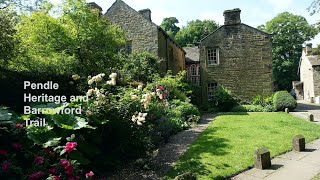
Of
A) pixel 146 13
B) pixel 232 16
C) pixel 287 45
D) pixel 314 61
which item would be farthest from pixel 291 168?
pixel 287 45

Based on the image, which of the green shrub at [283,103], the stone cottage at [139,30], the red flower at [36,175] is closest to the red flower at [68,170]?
the red flower at [36,175]

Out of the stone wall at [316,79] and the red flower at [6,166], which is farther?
the stone wall at [316,79]

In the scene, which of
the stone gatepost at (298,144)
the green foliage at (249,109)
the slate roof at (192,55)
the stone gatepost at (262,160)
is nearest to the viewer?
the stone gatepost at (262,160)

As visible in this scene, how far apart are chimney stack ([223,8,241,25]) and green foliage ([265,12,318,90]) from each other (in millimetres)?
31975

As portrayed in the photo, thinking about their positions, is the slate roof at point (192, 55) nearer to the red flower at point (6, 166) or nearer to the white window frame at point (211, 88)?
the white window frame at point (211, 88)

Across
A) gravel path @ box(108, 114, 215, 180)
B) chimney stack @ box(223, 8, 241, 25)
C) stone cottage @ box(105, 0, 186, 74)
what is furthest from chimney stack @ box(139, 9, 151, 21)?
gravel path @ box(108, 114, 215, 180)

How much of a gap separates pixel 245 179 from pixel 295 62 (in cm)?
5118

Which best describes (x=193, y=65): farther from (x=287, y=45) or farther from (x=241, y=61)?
(x=287, y=45)

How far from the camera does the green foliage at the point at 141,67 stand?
1964 centimetres

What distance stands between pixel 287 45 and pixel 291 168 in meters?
51.7

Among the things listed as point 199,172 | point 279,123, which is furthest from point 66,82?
point 279,123

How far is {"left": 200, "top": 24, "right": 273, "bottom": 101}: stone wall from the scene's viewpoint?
2252 centimetres

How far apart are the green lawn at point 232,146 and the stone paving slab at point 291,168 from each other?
0.92 feet

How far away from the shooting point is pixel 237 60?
75.6ft
